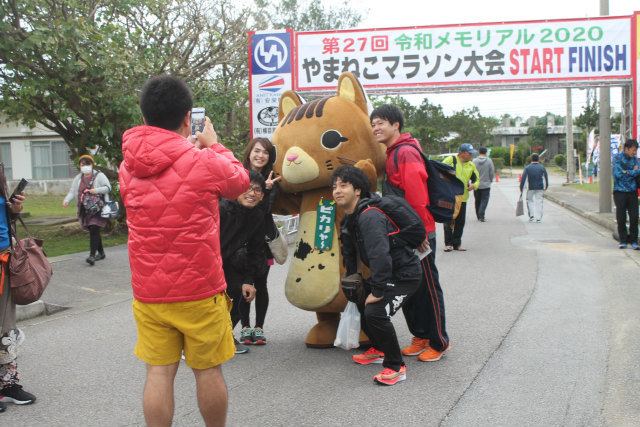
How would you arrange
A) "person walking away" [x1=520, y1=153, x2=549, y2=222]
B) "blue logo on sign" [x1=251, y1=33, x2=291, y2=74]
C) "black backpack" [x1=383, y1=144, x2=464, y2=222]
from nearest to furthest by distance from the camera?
"black backpack" [x1=383, y1=144, x2=464, y2=222]
"blue logo on sign" [x1=251, y1=33, x2=291, y2=74]
"person walking away" [x1=520, y1=153, x2=549, y2=222]

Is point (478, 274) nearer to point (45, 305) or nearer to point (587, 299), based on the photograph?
point (587, 299)

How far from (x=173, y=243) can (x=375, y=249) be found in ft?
5.28

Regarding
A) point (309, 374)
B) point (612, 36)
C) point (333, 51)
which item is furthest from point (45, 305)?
point (612, 36)

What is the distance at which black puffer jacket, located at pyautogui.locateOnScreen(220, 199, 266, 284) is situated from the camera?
15.0ft

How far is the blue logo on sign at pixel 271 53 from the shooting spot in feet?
36.9

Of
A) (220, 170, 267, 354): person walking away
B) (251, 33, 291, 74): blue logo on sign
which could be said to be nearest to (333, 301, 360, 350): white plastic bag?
(220, 170, 267, 354): person walking away

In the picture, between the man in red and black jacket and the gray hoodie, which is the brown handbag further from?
the gray hoodie

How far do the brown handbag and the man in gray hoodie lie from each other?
38.8 feet

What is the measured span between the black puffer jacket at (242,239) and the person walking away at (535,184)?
10942 mm

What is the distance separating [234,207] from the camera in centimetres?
458

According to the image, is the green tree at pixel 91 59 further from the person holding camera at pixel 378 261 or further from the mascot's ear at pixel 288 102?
the person holding camera at pixel 378 261

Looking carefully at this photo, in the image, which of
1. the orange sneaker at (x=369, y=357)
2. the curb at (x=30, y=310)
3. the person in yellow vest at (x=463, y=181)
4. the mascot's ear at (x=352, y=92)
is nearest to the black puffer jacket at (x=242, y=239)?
the orange sneaker at (x=369, y=357)

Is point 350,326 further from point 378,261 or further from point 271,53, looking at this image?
point 271,53

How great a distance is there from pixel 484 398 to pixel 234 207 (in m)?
2.30
